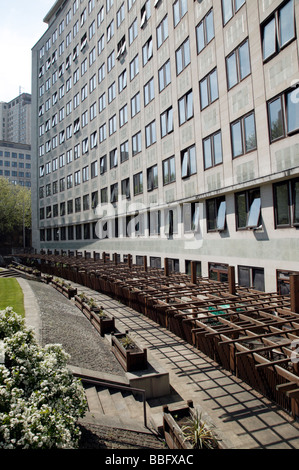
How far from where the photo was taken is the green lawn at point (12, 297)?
17600 millimetres

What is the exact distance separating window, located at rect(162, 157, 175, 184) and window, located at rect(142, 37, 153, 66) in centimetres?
1081

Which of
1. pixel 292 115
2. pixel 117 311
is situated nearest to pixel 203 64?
pixel 292 115

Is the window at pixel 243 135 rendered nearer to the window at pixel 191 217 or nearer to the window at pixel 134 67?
the window at pixel 191 217

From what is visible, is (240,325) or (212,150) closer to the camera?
(240,325)

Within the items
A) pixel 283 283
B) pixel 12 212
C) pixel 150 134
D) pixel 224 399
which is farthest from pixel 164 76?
pixel 12 212

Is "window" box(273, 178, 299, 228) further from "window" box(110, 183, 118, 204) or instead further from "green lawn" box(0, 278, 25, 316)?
"window" box(110, 183, 118, 204)

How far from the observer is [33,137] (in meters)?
69.9

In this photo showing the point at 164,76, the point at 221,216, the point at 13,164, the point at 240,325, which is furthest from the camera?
the point at 13,164

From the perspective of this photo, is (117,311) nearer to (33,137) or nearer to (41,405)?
(41,405)

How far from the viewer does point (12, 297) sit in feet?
69.0

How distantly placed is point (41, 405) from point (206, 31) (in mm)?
24222

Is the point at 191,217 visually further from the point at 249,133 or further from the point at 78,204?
the point at 78,204

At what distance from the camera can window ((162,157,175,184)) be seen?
2694 cm

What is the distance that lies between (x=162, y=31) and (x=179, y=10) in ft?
10.4
